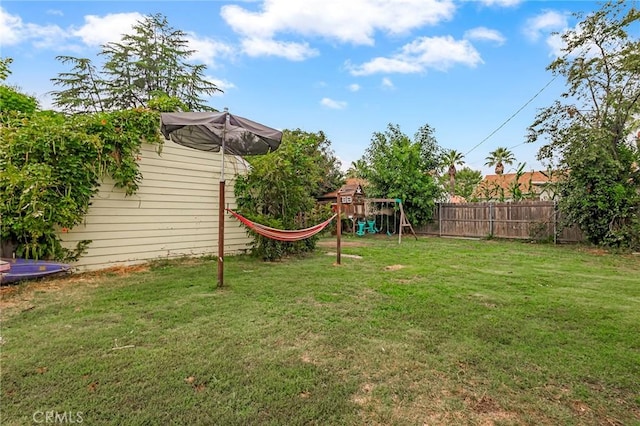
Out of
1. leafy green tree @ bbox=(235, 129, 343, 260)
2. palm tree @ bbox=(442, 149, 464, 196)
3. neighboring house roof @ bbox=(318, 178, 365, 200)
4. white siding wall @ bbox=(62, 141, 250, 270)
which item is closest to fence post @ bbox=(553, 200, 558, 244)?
neighboring house roof @ bbox=(318, 178, 365, 200)

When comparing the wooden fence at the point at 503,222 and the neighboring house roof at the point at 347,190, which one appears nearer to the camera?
the wooden fence at the point at 503,222

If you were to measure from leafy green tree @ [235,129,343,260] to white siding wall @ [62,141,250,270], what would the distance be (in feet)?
1.29

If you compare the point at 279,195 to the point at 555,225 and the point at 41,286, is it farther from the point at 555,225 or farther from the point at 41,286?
the point at 555,225

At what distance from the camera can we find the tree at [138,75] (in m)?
17.1

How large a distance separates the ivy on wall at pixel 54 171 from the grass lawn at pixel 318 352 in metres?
0.68

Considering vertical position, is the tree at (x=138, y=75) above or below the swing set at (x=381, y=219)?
above

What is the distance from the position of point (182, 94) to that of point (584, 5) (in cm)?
1792

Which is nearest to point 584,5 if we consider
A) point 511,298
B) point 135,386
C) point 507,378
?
point 511,298

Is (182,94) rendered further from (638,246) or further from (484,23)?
(638,246)

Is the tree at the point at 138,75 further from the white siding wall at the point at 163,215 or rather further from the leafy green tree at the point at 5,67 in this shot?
the white siding wall at the point at 163,215

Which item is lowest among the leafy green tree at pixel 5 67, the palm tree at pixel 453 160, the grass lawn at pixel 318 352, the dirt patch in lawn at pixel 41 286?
the grass lawn at pixel 318 352

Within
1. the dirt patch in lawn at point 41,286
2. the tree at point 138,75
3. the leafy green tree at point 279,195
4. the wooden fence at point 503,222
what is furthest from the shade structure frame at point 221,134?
the tree at point 138,75

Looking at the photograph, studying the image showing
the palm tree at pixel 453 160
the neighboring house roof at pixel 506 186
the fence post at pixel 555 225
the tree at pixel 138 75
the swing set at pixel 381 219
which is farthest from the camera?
the palm tree at pixel 453 160

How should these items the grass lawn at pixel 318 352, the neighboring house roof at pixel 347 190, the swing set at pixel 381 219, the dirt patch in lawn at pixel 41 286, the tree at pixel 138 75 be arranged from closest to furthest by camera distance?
the grass lawn at pixel 318 352, the dirt patch in lawn at pixel 41 286, the swing set at pixel 381 219, the neighboring house roof at pixel 347 190, the tree at pixel 138 75
